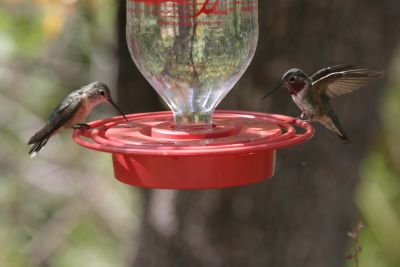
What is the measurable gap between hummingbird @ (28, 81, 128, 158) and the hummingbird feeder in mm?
329

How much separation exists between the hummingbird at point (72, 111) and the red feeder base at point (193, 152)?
21.2 inches

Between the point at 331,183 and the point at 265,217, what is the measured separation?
22.9 inches

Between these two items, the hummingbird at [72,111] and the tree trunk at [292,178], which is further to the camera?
the tree trunk at [292,178]

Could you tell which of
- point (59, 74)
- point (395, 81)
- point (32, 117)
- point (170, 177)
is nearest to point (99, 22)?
point (59, 74)

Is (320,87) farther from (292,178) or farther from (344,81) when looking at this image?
(292,178)

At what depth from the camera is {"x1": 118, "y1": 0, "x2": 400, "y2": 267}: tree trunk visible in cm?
507

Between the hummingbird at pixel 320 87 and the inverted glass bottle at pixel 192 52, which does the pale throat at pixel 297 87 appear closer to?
the hummingbird at pixel 320 87

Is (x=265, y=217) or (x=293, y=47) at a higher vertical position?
(x=293, y=47)

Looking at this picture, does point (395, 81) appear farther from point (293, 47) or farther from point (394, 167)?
point (293, 47)

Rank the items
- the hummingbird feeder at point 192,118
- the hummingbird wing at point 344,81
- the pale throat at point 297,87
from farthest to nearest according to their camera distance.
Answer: the pale throat at point 297,87, the hummingbird wing at point 344,81, the hummingbird feeder at point 192,118

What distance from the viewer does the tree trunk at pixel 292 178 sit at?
5070 millimetres

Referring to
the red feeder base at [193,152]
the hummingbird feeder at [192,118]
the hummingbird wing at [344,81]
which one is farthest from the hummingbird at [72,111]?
the hummingbird wing at [344,81]

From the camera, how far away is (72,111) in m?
3.48

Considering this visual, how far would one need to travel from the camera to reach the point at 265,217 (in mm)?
5305
